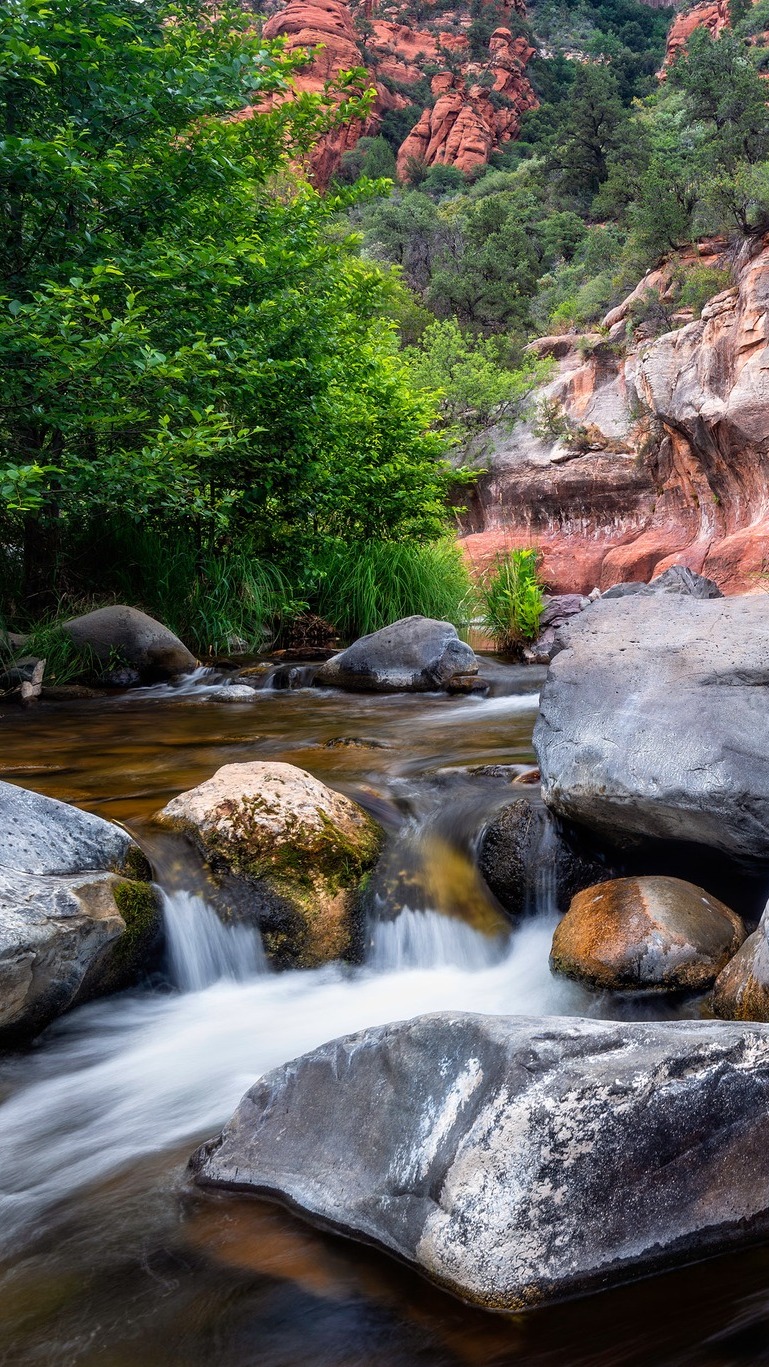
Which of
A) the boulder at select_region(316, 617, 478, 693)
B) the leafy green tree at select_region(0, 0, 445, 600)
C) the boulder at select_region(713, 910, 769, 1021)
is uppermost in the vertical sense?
the leafy green tree at select_region(0, 0, 445, 600)

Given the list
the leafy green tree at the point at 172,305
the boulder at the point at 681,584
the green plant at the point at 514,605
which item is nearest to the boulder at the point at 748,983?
the boulder at the point at 681,584

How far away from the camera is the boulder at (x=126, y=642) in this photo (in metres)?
8.25

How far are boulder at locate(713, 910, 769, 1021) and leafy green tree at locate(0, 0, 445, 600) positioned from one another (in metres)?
4.68

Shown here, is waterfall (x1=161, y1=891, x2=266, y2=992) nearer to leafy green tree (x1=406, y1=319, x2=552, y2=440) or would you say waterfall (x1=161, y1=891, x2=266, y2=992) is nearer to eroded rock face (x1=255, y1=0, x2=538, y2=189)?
leafy green tree (x1=406, y1=319, x2=552, y2=440)

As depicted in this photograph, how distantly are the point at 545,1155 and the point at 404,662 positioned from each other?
257 inches

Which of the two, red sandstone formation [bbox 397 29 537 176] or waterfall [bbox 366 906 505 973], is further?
red sandstone formation [bbox 397 29 537 176]

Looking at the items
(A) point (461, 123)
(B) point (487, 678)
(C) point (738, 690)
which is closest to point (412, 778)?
(C) point (738, 690)

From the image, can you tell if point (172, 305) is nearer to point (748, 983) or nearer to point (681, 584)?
point (681, 584)

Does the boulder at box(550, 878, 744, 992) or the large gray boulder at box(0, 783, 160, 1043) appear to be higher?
the large gray boulder at box(0, 783, 160, 1043)

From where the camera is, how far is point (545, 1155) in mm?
1734

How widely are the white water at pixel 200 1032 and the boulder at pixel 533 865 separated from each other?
0.12 m

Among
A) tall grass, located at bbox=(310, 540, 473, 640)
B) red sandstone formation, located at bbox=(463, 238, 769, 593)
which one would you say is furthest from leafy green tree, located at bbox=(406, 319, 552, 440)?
tall grass, located at bbox=(310, 540, 473, 640)

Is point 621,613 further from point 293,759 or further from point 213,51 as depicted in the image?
point 213,51

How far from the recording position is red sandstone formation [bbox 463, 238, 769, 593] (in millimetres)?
14766
